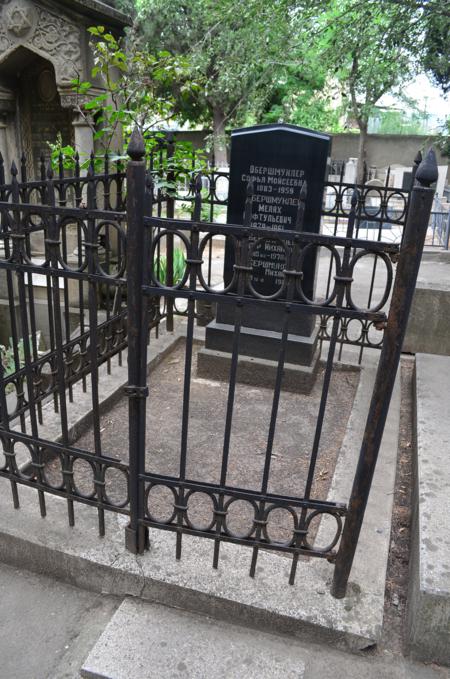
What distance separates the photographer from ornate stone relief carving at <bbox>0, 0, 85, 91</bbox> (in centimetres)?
543

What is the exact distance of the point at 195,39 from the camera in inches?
758

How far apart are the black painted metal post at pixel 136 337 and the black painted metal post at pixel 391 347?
90 cm

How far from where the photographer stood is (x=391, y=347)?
1827mm

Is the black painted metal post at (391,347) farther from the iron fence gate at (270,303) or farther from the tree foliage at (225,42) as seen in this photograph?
the tree foliage at (225,42)

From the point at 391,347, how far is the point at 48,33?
5.60 metres

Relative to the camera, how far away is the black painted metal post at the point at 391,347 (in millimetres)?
1649

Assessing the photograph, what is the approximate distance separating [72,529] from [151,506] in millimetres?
518

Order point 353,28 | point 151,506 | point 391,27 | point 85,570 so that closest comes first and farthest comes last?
point 85,570 → point 151,506 → point 391,27 → point 353,28

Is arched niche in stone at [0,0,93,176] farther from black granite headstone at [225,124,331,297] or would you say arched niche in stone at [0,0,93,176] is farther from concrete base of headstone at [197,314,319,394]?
concrete base of headstone at [197,314,319,394]

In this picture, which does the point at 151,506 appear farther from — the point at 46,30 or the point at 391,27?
the point at 391,27

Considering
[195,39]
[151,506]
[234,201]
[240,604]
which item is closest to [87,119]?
[234,201]

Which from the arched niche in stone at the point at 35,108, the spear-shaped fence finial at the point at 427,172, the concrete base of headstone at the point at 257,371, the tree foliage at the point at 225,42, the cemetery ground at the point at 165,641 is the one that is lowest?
the cemetery ground at the point at 165,641

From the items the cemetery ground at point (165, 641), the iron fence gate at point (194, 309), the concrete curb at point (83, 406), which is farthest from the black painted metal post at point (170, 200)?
the cemetery ground at point (165, 641)

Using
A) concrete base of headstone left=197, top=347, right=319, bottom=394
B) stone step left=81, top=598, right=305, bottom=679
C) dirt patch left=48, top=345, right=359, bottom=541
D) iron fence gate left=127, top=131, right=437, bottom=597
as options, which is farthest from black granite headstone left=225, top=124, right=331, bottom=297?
stone step left=81, top=598, right=305, bottom=679
